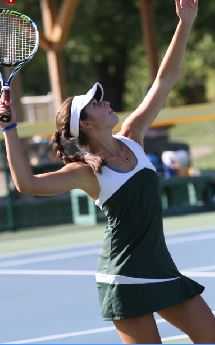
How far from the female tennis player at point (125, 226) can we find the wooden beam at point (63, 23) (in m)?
15.3

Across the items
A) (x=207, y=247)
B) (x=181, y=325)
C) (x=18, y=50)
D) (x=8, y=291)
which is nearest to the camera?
(x=181, y=325)

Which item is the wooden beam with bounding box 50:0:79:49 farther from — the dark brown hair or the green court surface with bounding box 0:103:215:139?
the dark brown hair

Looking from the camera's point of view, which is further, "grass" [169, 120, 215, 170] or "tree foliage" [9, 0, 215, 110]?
"tree foliage" [9, 0, 215, 110]

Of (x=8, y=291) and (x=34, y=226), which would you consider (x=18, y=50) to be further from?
(x=34, y=226)

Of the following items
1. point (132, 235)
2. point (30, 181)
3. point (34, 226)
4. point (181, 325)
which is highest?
point (30, 181)

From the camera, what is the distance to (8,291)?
33.9 feet

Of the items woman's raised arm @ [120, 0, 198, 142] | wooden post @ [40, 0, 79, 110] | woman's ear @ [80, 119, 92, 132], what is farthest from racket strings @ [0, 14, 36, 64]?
wooden post @ [40, 0, 79, 110]

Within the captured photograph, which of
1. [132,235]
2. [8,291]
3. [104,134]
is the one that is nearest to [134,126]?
[104,134]

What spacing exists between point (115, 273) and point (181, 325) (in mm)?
427

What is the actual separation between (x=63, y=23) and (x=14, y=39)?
47.3 feet

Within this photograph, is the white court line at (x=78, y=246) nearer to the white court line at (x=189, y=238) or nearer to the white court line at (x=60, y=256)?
the white court line at (x=189, y=238)

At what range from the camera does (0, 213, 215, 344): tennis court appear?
8.13 m

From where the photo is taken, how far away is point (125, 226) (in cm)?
512

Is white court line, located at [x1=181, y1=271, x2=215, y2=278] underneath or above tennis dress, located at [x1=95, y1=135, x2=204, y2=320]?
underneath
